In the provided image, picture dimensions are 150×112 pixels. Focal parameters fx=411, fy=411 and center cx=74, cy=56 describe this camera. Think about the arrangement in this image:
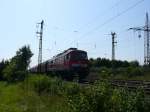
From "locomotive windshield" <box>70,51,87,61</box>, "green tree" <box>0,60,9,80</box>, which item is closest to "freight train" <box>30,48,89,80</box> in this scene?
"locomotive windshield" <box>70,51,87,61</box>

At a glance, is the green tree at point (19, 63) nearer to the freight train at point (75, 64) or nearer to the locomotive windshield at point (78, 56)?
the freight train at point (75, 64)

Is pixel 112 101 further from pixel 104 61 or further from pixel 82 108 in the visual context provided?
pixel 104 61

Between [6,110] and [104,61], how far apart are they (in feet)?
257

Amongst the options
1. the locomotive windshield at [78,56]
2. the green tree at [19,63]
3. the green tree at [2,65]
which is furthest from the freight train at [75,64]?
the green tree at [2,65]

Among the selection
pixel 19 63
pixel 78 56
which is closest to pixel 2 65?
pixel 19 63

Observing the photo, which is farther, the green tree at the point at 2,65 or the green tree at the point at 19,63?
the green tree at the point at 2,65

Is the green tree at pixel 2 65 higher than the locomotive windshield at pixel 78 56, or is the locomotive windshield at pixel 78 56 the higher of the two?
the green tree at pixel 2 65

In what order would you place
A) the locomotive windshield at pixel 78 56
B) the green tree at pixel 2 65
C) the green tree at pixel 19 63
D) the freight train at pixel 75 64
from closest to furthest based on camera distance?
1. the freight train at pixel 75 64
2. the locomotive windshield at pixel 78 56
3. the green tree at pixel 19 63
4. the green tree at pixel 2 65

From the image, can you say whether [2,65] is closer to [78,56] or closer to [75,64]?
[78,56]

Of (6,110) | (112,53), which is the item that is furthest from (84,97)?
(112,53)

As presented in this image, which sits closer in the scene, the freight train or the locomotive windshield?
the freight train

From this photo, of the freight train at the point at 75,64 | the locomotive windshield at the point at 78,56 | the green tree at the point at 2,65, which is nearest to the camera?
the freight train at the point at 75,64

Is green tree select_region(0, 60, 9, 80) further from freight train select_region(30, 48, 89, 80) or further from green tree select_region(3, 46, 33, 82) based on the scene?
freight train select_region(30, 48, 89, 80)

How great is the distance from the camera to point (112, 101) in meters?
11.8
